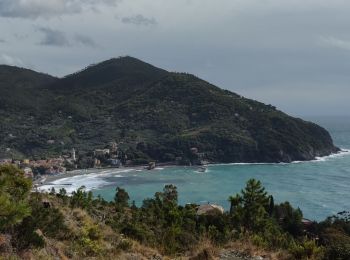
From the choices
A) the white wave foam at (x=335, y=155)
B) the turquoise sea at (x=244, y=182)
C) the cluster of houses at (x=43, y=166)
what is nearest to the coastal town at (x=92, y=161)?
the cluster of houses at (x=43, y=166)

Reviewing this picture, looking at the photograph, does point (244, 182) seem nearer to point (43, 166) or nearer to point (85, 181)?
point (85, 181)

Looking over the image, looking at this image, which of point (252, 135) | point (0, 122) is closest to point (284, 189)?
point (252, 135)

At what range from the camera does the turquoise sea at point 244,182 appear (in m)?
90.6

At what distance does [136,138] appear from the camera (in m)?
188

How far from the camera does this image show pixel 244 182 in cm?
11756

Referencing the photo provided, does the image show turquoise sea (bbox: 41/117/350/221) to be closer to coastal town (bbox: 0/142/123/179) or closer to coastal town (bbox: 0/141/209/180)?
coastal town (bbox: 0/141/209/180)

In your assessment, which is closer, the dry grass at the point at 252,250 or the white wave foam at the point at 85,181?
the dry grass at the point at 252,250

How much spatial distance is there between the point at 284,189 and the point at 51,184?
178 ft

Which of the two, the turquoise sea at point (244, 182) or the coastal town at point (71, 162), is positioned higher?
the coastal town at point (71, 162)

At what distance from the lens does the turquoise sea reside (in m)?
90.6

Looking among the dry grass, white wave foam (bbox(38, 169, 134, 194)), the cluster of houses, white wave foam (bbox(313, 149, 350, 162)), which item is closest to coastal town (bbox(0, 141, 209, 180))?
the cluster of houses

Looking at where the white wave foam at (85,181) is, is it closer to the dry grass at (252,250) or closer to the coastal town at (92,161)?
the coastal town at (92,161)

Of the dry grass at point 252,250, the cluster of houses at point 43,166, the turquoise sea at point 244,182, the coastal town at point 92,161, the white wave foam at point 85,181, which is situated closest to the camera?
the dry grass at point 252,250

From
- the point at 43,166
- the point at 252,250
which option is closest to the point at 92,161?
the point at 43,166
